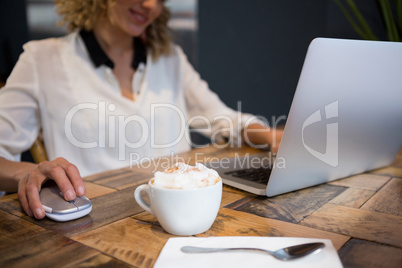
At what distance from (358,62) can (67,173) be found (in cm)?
63

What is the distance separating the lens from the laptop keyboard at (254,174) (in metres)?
0.82

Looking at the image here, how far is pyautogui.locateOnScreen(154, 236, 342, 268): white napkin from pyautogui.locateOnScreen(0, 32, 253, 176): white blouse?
35.7 inches

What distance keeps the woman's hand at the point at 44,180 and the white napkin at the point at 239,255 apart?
0.82ft

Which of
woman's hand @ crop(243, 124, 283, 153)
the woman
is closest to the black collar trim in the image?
the woman

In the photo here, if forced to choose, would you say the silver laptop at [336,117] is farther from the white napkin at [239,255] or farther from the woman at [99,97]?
the woman at [99,97]

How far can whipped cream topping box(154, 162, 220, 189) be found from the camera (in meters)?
0.53

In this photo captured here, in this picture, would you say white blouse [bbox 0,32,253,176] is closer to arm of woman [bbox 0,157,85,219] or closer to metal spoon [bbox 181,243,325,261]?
arm of woman [bbox 0,157,85,219]

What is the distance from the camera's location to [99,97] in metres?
1.44

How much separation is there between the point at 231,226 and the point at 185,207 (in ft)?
0.36

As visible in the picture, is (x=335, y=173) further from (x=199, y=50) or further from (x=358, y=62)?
(x=199, y=50)

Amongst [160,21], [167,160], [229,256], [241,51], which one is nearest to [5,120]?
[167,160]

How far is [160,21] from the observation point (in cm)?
179

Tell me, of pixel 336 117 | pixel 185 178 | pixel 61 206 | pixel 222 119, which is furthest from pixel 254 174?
A: pixel 222 119

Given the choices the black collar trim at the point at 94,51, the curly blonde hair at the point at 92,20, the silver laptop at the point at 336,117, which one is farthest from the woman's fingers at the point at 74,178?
the curly blonde hair at the point at 92,20
